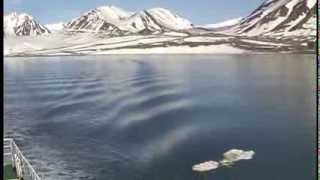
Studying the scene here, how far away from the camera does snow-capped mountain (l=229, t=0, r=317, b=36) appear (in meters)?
2.33

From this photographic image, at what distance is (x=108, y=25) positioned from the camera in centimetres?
248

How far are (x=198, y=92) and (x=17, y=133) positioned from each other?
0.79 meters

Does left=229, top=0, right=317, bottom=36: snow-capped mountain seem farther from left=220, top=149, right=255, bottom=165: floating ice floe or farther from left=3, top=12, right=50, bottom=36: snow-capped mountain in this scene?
left=3, top=12, right=50, bottom=36: snow-capped mountain

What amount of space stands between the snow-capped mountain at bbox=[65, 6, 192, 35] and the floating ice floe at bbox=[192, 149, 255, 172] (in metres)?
0.61

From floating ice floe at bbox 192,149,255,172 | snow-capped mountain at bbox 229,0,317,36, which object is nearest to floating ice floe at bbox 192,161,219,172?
floating ice floe at bbox 192,149,255,172

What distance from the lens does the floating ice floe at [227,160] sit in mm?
2166

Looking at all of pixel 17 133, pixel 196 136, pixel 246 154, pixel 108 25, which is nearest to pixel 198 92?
pixel 196 136

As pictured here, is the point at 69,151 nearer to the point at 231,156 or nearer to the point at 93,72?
the point at 93,72

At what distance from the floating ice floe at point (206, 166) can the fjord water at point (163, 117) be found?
2cm

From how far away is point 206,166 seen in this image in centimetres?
217

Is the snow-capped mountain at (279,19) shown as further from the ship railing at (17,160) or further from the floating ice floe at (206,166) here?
the ship railing at (17,160)

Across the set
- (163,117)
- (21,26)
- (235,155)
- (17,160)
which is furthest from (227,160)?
(21,26)

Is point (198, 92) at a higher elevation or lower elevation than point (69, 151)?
higher

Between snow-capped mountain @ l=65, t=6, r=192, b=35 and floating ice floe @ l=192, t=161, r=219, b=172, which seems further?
snow-capped mountain @ l=65, t=6, r=192, b=35
